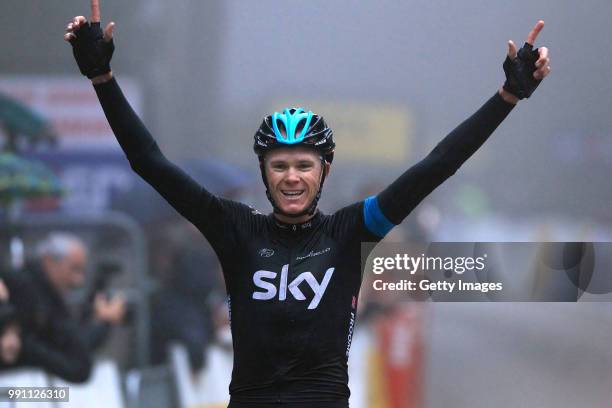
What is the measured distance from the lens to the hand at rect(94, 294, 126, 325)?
17.0 ft

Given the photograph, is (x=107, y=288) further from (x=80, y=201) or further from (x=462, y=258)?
(x=462, y=258)

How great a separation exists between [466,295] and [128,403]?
6.16 ft

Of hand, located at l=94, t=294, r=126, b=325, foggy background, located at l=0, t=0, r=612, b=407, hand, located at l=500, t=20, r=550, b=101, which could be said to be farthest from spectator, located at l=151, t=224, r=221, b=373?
hand, located at l=500, t=20, r=550, b=101

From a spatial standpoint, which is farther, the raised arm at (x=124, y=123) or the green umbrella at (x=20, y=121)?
the green umbrella at (x=20, y=121)

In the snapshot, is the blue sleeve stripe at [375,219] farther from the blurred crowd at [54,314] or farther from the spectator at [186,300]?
the blurred crowd at [54,314]

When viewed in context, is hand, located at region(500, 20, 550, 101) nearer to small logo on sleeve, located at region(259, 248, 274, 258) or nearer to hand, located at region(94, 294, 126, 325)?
small logo on sleeve, located at region(259, 248, 274, 258)

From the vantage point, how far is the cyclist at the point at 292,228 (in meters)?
2.77

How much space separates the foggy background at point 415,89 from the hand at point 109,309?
0.83 metres

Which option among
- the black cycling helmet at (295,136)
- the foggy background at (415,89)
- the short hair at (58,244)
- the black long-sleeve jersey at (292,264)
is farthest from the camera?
the short hair at (58,244)

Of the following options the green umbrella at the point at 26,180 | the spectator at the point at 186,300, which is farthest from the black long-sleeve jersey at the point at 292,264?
the green umbrella at the point at 26,180

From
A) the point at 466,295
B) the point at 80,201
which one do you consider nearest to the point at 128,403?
the point at 80,201

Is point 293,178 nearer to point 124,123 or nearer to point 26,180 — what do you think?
point 124,123

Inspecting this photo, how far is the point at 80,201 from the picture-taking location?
202 inches

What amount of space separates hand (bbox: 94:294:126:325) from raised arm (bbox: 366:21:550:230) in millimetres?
2682
